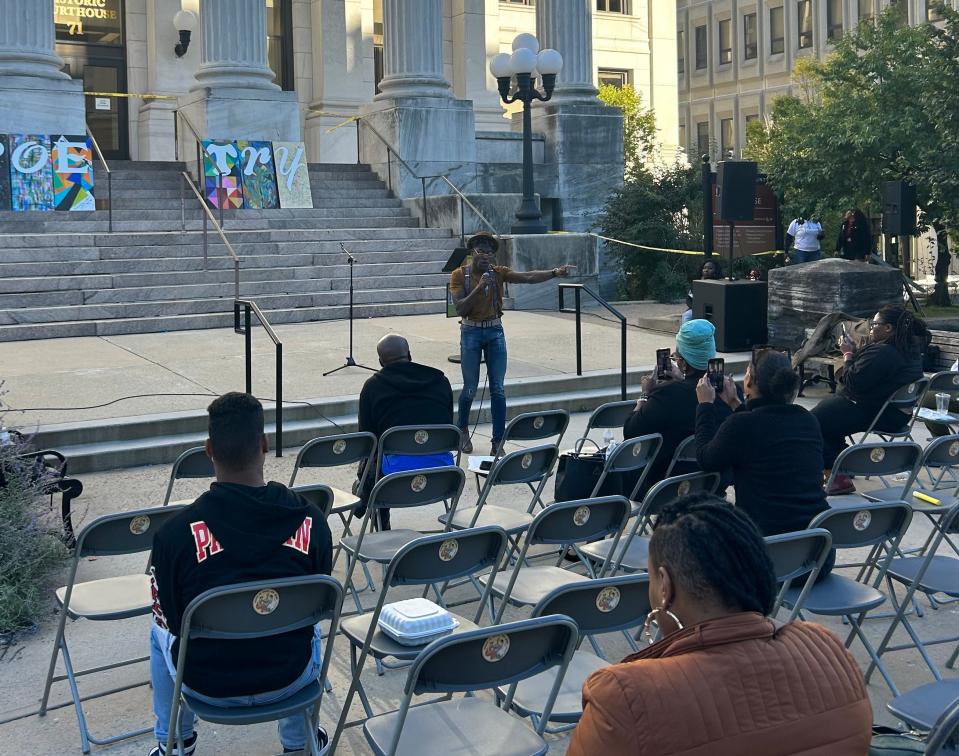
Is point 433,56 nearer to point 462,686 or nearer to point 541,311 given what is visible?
point 541,311

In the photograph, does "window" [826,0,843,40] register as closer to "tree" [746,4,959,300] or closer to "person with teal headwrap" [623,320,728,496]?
"tree" [746,4,959,300]

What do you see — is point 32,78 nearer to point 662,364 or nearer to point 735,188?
point 735,188

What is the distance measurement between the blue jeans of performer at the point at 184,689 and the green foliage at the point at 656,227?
18216 millimetres

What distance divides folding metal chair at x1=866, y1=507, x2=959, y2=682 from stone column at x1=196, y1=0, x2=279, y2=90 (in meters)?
19.0

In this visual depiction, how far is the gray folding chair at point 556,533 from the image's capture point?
520cm

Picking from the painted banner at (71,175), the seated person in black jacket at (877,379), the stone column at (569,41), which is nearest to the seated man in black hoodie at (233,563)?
the seated person in black jacket at (877,379)

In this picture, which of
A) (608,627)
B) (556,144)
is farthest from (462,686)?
(556,144)

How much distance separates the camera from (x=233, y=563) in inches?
159

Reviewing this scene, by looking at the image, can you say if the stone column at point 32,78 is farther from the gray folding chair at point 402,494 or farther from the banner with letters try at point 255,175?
the gray folding chair at point 402,494

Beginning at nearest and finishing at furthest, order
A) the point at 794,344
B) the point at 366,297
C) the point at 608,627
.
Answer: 1. the point at 608,627
2. the point at 794,344
3. the point at 366,297

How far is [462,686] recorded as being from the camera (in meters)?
3.56

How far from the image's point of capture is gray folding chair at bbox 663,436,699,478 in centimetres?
709

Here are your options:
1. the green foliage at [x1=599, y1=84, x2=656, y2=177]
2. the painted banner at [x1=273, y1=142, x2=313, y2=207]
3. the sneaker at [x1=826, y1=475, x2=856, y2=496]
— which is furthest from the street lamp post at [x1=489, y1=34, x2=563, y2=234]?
the green foliage at [x1=599, y1=84, x2=656, y2=177]

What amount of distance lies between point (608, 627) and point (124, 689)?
7.41 feet
